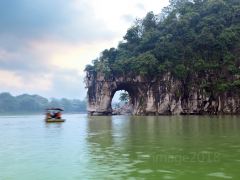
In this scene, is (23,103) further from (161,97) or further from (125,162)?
(125,162)

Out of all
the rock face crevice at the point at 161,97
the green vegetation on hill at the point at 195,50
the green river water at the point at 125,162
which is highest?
the green vegetation on hill at the point at 195,50

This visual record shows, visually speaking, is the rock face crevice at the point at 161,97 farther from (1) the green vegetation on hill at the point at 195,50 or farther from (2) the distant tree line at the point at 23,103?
(2) the distant tree line at the point at 23,103

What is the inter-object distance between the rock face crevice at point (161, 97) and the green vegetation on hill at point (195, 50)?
0.95 meters

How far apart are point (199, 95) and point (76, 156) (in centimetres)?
3729

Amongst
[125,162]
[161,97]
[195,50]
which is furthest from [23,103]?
[125,162]

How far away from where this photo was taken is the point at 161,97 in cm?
4888

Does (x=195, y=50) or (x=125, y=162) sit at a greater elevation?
(x=195, y=50)

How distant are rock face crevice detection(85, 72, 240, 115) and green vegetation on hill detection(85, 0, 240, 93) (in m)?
0.95

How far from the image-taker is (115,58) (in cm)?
5416

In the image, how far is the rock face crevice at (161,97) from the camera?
146 feet

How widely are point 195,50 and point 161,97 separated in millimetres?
7753

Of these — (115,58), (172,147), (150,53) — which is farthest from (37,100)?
(172,147)

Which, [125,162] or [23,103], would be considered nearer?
[125,162]

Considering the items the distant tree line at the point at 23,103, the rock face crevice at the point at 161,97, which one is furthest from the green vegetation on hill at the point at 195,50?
the distant tree line at the point at 23,103
